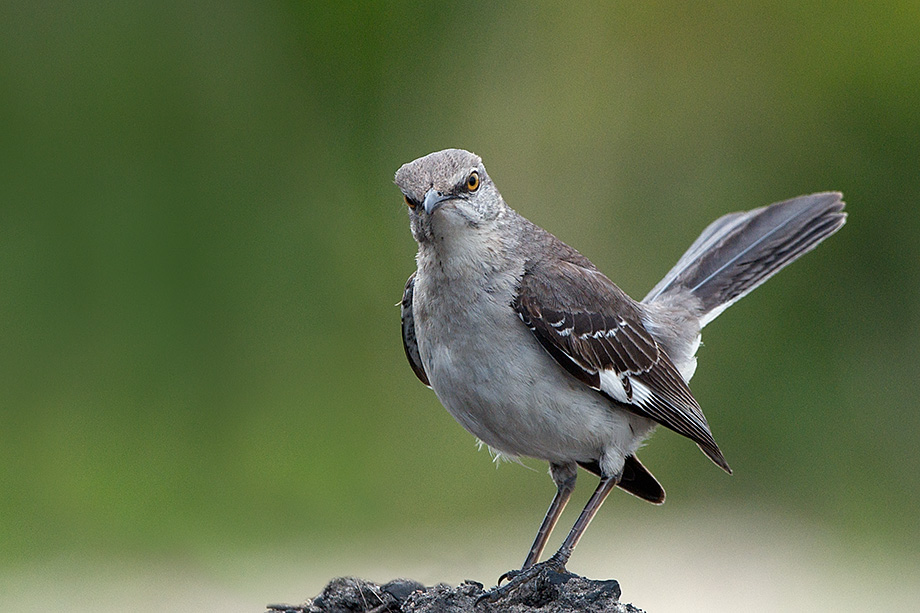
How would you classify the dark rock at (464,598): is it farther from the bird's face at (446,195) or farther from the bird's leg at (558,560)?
the bird's face at (446,195)

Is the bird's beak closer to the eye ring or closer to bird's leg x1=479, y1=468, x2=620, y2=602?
the eye ring

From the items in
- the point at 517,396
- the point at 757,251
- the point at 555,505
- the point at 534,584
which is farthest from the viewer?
the point at 757,251

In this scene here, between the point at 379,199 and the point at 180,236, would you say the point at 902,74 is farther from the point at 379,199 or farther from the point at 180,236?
the point at 180,236

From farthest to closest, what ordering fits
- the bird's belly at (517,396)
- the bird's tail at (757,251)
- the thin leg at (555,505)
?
the bird's tail at (757,251), the thin leg at (555,505), the bird's belly at (517,396)

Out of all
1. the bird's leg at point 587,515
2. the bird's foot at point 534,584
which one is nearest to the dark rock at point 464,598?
the bird's foot at point 534,584

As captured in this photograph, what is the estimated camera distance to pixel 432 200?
4.38 meters

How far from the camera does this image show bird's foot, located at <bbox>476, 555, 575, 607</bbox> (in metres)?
4.27

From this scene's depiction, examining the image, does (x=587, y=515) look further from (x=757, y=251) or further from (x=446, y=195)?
(x=757, y=251)

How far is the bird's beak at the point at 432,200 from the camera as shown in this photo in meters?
4.36

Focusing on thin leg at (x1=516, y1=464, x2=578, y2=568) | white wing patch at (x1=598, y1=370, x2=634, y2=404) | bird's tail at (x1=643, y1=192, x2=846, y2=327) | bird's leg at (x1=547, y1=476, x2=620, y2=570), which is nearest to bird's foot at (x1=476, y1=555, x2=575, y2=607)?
bird's leg at (x1=547, y1=476, x2=620, y2=570)

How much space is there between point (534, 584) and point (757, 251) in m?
2.88

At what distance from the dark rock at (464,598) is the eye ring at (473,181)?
5.69ft

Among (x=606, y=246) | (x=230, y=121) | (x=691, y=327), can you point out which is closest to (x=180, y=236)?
(x=230, y=121)

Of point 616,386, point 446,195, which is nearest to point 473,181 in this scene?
point 446,195
